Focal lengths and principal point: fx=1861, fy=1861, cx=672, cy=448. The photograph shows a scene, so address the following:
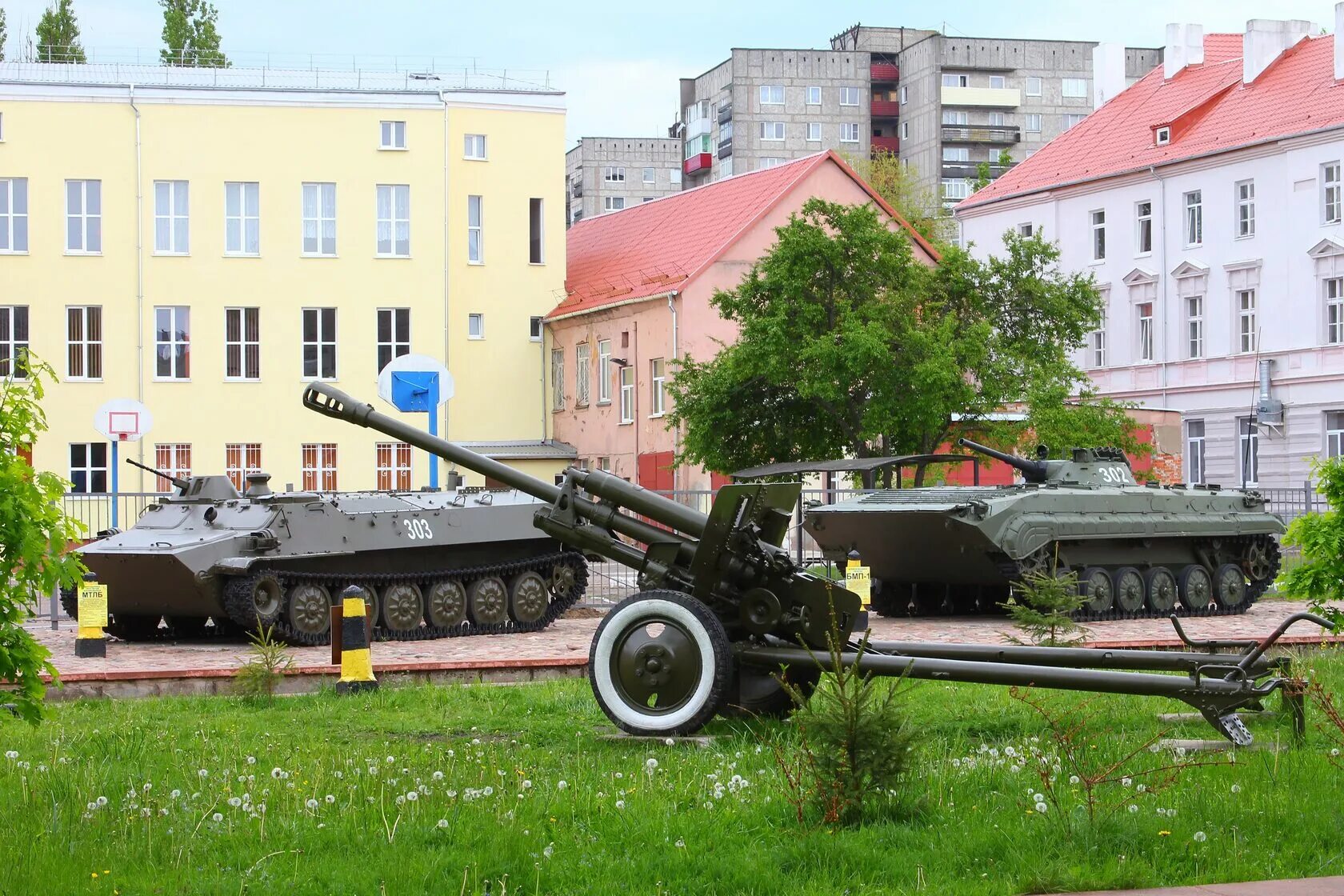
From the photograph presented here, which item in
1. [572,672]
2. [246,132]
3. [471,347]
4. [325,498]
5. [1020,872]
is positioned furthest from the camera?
[471,347]

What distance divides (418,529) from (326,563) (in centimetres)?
116

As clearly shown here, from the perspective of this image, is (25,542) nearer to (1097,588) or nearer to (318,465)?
(1097,588)

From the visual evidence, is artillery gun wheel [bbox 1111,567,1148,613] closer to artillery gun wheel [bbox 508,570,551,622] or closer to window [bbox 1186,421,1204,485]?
artillery gun wheel [bbox 508,570,551,622]

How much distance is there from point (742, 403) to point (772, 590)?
21004 mm

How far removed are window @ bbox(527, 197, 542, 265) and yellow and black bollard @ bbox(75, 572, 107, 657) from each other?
29.0 metres

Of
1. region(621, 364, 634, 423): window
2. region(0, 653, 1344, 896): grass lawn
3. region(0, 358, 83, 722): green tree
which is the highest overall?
region(621, 364, 634, 423): window

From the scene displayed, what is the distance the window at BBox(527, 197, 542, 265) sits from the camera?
4581 centimetres

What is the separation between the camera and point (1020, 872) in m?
6.91

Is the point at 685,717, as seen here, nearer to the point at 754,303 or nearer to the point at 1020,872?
the point at 1020,872

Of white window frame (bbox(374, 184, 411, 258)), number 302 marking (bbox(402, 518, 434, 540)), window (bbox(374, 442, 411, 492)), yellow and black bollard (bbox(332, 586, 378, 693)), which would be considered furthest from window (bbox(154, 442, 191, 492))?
yellow and black bollard (bbox(332, 586, 378, 693))

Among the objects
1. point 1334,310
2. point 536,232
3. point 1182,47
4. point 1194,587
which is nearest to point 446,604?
point 1194,587

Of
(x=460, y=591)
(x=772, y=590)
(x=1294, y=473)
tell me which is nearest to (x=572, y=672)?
(x=772, y=590)

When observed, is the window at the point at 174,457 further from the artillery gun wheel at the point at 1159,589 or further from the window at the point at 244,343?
the artillery gun wheel at the point at 1159,589

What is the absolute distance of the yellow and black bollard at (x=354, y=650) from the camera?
44.2ft
